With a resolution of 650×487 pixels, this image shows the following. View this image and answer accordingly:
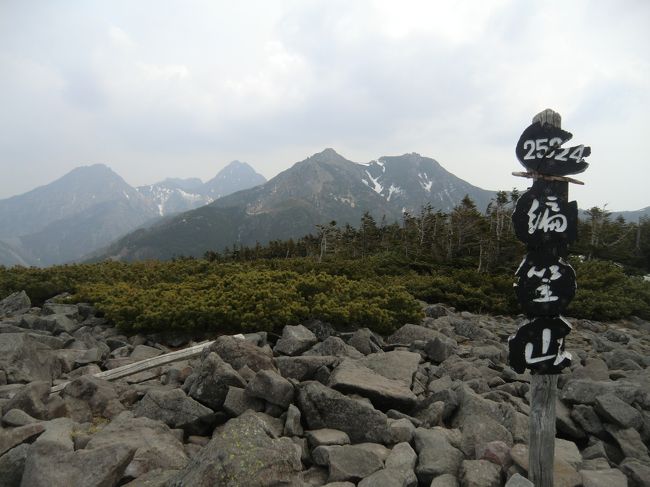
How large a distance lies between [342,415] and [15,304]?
37.5 ft

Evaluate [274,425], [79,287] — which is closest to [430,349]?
[274,425]

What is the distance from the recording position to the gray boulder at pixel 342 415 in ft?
17.7

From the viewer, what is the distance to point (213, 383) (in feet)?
19.4

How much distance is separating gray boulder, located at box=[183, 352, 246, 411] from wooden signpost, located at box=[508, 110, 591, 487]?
3.74 metres

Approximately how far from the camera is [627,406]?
19.6 ft

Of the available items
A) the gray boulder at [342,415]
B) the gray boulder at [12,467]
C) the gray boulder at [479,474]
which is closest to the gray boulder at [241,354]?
the gray boulder at [342,415]

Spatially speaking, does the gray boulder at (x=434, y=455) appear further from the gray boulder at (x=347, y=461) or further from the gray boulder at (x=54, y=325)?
the gray boulder at (x=54, y=325)

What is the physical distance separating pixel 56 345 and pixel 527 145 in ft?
31.2

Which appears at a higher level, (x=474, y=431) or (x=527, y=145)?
(x=527, y=145)

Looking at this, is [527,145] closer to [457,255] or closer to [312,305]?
[312,305]

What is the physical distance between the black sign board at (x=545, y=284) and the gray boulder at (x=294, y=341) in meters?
4.39

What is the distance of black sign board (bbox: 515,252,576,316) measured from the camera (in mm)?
4824

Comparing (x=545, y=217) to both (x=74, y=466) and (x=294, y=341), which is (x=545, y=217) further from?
(x=74, y=466)

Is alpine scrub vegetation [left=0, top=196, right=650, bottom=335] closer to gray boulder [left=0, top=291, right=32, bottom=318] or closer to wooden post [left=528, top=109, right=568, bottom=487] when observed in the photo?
gray boulder [left=0, top=291, right=32, bottom=318]
